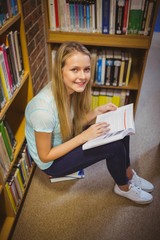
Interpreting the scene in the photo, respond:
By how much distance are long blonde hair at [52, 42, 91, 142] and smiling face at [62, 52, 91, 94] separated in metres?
0.02

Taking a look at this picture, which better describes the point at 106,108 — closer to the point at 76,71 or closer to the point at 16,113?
the point at 76,71

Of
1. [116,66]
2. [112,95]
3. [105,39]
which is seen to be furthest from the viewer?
[112,95]

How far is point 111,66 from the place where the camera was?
1.73m

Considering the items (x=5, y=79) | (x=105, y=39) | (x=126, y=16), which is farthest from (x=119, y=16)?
(x=5, y=79)

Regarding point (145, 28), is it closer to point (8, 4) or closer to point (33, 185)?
point (8, 4)

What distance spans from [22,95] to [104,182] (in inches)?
34.2

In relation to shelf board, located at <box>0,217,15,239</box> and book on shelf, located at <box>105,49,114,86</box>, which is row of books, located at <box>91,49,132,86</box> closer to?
book on shelf, located at <box>105,49,114,86</box>

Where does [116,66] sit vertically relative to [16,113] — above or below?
above

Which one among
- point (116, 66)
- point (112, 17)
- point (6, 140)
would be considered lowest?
point (6, 140)

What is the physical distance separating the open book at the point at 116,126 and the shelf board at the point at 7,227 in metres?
0.69

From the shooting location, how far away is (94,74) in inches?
71.1

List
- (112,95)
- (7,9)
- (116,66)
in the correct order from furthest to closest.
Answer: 1. (112,95)
2. (116,66)
3. (7,9)

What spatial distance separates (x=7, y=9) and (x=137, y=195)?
1.34 meters

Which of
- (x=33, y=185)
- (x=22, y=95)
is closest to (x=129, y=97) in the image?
(x=22, y=95)
